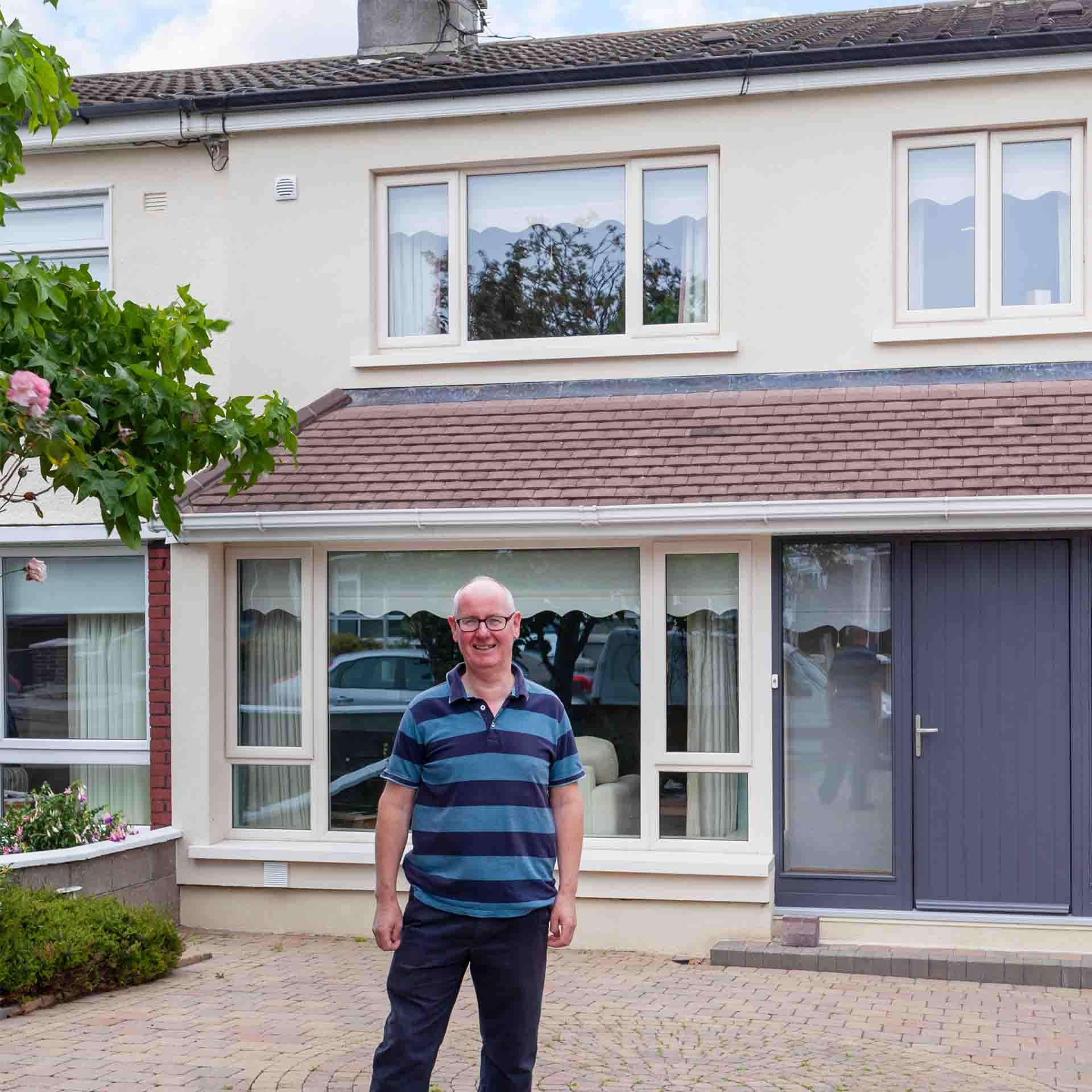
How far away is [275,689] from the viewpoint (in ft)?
33.2

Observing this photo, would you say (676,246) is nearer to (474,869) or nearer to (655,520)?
(655,520)

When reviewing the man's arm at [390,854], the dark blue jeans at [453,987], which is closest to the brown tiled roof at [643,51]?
the man's arm at [390,854]

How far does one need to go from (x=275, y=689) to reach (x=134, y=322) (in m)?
3.67

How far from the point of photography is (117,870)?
9.11 metres

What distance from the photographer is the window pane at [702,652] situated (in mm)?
9398

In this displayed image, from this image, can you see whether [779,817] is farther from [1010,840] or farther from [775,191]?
[775,191]

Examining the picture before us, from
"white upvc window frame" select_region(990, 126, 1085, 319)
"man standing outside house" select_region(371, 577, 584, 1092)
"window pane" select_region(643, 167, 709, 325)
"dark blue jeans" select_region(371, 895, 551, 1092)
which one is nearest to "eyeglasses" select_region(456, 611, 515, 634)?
"man standing outside house" select_region(371, 577, 584, 1092)

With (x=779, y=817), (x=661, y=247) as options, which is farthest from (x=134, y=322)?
(x=779, y=817)

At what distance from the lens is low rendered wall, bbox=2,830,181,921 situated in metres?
8.38

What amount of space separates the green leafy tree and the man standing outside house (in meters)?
2.12

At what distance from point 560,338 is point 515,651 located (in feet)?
7.28

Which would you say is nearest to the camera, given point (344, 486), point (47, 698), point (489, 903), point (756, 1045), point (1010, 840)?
point (489, 903)

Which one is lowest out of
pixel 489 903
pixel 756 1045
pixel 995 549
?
pixel 756 1045

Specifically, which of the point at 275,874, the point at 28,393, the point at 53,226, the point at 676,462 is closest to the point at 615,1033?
the point at 275,874
